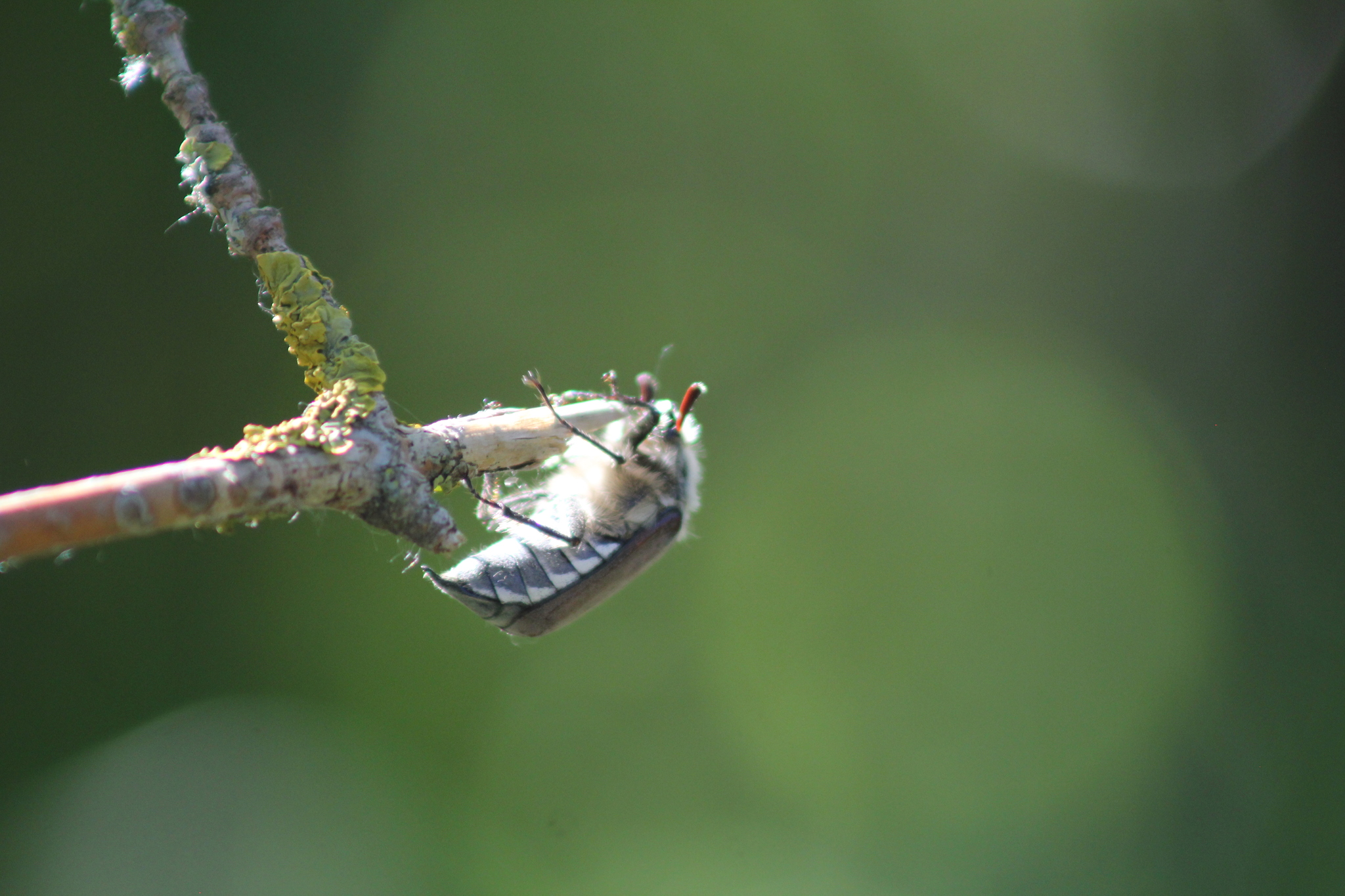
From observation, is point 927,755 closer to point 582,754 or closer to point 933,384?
point 582,754

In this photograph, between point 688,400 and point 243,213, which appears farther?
point 688,400

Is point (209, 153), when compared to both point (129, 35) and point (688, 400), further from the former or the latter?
point (688, 400)

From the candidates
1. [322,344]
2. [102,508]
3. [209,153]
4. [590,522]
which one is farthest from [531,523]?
[102,508]

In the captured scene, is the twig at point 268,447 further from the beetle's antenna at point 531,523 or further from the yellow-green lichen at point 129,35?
the beetle's antenna at point 531,523

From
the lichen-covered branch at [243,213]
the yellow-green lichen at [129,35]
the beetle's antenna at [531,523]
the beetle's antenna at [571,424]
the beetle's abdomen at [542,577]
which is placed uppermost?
the yellow-green lichen at [129,35]

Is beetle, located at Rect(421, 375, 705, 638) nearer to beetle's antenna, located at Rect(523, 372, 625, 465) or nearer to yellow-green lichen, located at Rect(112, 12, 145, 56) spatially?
beetle's antenna, located at Rect(523, 372, 625, 465)

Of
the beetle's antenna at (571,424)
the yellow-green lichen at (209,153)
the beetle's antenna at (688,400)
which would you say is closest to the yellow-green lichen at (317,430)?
the yellow-green lichen at (209,153)

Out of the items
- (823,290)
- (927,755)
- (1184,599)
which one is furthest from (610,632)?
(1184,599)
